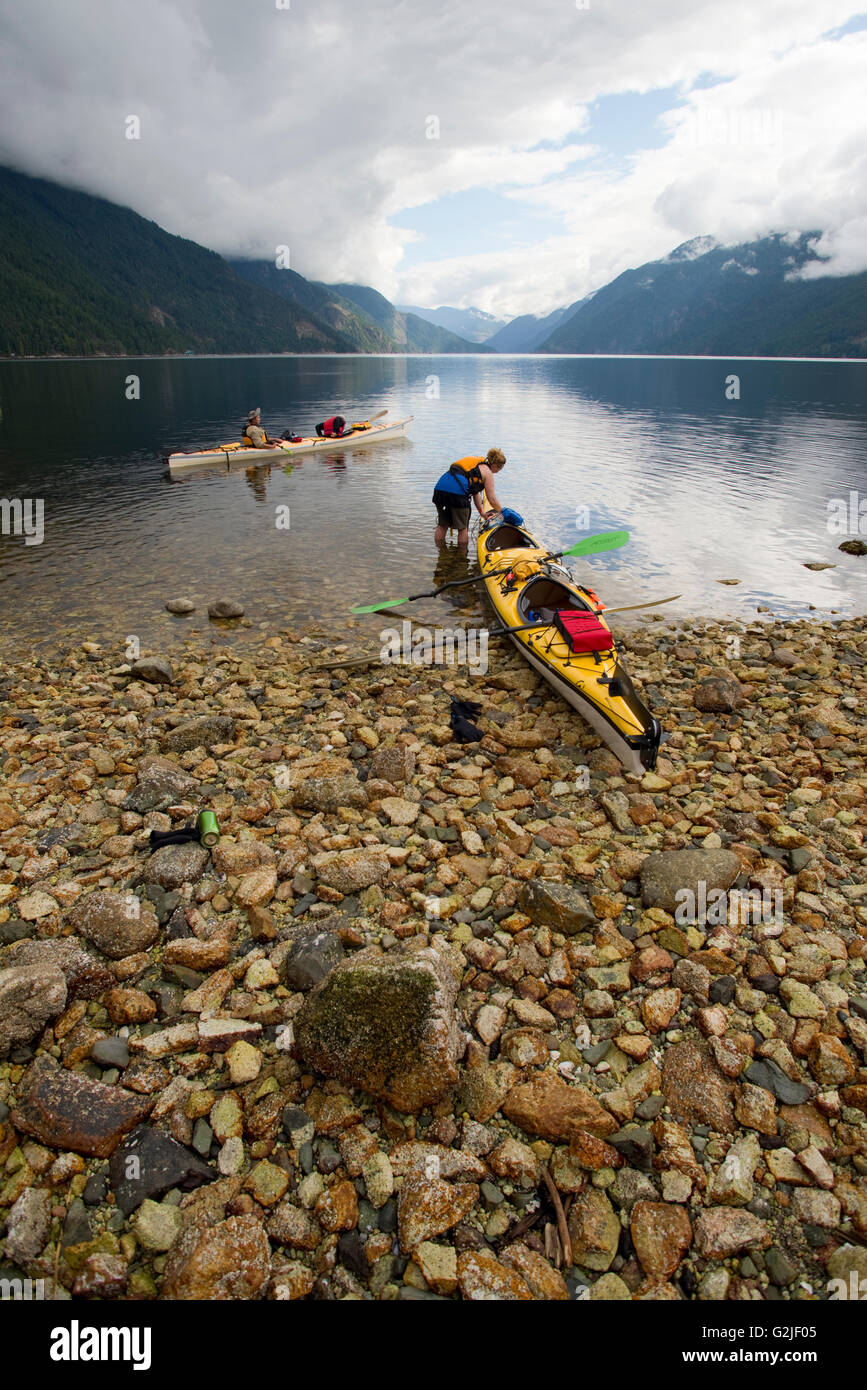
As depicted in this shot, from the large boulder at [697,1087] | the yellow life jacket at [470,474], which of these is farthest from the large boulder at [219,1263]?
the yellow life jacket at [470,474]

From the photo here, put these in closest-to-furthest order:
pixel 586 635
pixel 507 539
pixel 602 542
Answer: pixel 586 635
pixel 602 542
pixel 507 539

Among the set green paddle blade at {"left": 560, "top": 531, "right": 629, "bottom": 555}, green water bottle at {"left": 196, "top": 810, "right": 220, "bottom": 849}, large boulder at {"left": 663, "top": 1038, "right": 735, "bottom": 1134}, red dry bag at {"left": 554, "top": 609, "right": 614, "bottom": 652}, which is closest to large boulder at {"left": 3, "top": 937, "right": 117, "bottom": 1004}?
green water bottle at {"left": 196, "top": 810, "right": 220, "bottom": 849}

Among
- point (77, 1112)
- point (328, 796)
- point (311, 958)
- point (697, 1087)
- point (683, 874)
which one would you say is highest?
point (328, 796)

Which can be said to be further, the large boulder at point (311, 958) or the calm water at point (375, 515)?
the calm water at point (375, 515)

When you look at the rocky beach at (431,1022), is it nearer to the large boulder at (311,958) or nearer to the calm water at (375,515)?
the large boulder at (311,958)

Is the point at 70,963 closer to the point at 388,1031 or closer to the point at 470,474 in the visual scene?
the point at 388,1031

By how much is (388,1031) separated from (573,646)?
271 inches

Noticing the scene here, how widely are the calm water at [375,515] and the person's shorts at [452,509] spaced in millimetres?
989

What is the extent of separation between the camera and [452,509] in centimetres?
1878

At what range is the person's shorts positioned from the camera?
721 inches

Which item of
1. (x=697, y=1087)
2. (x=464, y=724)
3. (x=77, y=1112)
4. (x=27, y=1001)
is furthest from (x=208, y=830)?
(x=697, y=1087)

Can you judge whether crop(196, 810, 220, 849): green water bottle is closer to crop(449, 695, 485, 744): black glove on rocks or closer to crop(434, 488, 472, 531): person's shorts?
crop(449, 695, 485, 744): black glove on rocks

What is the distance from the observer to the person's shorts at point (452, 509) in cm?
1831

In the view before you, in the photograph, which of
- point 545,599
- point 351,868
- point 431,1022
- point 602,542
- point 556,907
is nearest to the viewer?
point 431,1022
